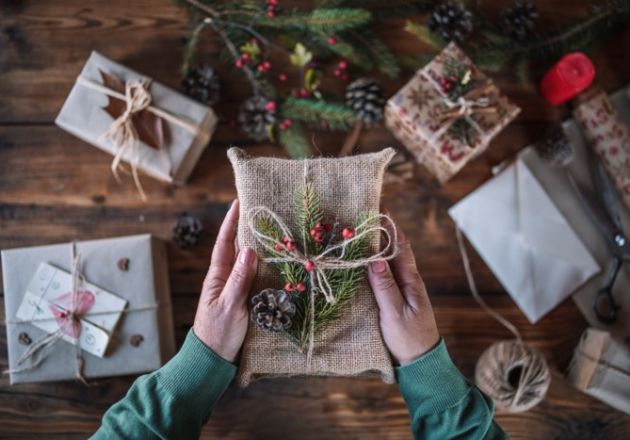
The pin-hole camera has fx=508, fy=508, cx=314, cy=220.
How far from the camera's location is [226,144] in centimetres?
127

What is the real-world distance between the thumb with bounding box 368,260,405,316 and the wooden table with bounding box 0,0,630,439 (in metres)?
0.43

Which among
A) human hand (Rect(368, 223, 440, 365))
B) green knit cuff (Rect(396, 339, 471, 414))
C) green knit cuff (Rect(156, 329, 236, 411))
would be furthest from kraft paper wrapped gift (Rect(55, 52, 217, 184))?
green knit cuff (Rect(396, 339, 471, 414))

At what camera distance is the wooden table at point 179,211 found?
1219 millimetres

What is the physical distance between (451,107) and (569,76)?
12.0 inches

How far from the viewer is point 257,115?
1.19 meters

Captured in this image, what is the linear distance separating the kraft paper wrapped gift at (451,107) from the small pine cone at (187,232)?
531 millimetres

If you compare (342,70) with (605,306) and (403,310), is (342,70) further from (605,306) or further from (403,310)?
(605,306)

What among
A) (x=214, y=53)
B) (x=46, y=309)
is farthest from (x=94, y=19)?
(x=46, y=309)

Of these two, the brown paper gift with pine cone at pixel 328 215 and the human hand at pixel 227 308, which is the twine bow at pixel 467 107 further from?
the human hand at pixel 227 308

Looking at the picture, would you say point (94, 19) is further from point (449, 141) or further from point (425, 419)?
point (425, 419)

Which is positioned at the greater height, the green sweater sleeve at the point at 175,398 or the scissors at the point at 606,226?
the scissors at the point at 606,226

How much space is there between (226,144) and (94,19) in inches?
18.1

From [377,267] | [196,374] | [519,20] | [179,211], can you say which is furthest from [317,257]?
[519,20]

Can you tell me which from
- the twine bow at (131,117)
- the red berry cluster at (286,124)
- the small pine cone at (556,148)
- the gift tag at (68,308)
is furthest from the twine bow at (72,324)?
the small pine cone at (556,148)
